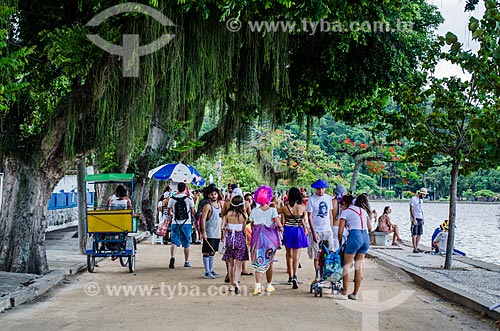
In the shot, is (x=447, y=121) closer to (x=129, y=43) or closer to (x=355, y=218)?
(x=355, y=218)

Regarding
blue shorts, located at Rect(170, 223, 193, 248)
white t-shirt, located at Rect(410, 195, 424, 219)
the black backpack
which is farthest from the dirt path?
white t-shirt, located at Rect(410, 195, 424, 219)

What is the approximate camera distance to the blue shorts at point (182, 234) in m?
16.3

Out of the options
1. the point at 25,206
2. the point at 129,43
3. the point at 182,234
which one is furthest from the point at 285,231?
the point at 25,206

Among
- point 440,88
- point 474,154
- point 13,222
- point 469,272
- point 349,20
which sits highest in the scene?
point 349,20

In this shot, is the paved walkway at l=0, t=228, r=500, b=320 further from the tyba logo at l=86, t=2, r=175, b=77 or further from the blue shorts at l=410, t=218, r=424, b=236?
the tyba logo at l=86, t=2, r=175, b=77

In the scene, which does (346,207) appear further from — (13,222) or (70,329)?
(13,222)

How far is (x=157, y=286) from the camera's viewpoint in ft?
43.1

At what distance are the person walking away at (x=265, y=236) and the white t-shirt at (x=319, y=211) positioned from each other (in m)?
1.38

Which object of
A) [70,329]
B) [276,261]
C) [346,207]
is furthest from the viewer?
[276,261]

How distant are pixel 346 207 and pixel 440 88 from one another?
5.36 m

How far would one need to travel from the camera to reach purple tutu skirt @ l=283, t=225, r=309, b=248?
12914mm

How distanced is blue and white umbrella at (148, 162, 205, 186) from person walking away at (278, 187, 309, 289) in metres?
11.6

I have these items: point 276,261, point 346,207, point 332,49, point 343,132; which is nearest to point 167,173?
point 276,261

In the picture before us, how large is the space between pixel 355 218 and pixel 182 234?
19.5 feet
